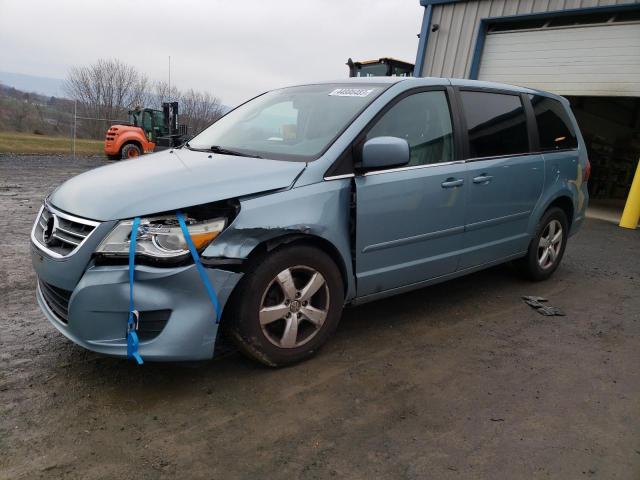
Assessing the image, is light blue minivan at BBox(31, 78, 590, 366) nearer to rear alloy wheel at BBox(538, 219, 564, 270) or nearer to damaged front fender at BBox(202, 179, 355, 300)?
damaged front fender at BBox(202, 179, 355, 300)

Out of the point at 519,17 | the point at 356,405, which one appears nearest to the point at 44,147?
the point at 519,17

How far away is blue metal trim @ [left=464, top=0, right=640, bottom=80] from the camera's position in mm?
8648

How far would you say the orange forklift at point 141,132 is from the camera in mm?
17500

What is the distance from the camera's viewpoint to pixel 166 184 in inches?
102

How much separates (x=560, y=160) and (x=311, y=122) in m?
2.60

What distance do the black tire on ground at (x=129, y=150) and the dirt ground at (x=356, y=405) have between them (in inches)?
578

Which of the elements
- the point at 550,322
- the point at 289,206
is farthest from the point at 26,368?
the point at 550,322

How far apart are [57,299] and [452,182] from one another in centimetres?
257

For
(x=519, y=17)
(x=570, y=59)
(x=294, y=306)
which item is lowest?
(x=294, y=306)

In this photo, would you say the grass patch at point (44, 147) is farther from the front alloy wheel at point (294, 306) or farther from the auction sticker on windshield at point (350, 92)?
the front alloy wheel at point (294, 306)

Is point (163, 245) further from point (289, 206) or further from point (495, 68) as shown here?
point (495, 68)

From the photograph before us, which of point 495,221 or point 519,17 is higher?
point 519,17

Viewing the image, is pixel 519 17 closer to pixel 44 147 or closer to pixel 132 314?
pixel 132 314

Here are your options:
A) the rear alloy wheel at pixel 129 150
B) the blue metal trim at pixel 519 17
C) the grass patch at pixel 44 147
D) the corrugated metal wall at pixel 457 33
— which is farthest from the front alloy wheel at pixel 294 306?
the grass patch at pixel 44 147
